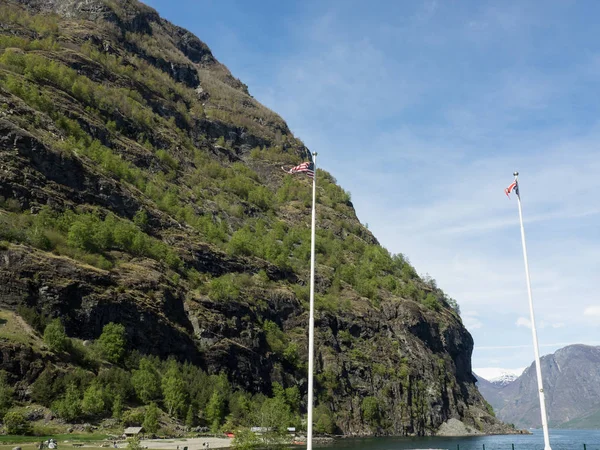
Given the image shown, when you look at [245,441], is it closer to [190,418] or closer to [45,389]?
[45,389]

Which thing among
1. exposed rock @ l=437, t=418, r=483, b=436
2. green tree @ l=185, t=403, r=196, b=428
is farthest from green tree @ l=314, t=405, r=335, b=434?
exposed rock @ l=437, t=418, r=483, b=436

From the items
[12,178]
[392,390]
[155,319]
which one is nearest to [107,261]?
[155,319]

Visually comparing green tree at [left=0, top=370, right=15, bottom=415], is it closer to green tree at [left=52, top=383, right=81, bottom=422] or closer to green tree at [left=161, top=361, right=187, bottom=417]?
green tree at [left=52, top=383, right=81, bottom=422]

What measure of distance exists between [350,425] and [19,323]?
93495 mm

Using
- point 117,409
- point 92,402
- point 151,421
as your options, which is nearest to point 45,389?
point 92,402

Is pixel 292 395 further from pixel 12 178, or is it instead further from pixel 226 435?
pixel 12 178

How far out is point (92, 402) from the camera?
88.2 metres

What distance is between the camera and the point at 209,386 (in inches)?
4683

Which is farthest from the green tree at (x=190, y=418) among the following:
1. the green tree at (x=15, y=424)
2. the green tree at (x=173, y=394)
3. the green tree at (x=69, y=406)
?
the green tree at (x=15, y=424)

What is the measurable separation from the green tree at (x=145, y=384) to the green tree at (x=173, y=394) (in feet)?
5.65

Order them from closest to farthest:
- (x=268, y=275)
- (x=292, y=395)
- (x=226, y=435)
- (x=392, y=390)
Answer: (x=226, y=435)
(x=292, y=395)
(x=392, y=390)
(x=268, y=275)

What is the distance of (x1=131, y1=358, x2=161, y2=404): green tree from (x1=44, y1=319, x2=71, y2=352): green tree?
14578 mm

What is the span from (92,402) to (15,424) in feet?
47.1

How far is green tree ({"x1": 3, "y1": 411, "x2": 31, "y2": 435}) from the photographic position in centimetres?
7488
